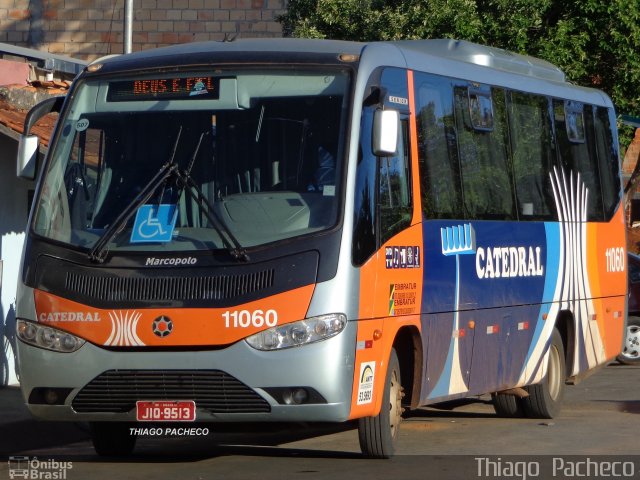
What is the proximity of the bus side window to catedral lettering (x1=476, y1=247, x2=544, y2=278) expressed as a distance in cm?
149

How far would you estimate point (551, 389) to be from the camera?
1398 centimetres

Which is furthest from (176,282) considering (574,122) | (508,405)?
(574,122)

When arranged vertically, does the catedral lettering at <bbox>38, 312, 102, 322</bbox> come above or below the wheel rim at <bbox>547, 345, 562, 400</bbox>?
above

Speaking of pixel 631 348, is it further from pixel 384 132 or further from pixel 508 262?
pixel 384 132

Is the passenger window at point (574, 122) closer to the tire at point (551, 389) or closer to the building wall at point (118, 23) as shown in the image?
the tire at point (551, 389)

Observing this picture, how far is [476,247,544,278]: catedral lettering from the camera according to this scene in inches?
469

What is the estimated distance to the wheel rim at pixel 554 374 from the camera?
14.0m

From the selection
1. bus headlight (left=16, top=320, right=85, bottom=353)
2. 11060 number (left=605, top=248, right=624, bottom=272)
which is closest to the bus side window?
bus headlight (left=16, top=320, right=85, bottom=353)

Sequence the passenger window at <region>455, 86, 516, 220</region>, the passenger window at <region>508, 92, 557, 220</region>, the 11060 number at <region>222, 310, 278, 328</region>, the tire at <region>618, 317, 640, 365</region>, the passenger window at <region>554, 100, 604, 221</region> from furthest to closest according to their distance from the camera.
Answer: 1. the tire at <region>618, 317, 640, 365</region>
2. the passenger window at <region>554, 100, 604, 221</region>
3. the passenger window at <region>508, 92, 557, 220</region>
4. the passenger window at <region>455, 86, 516, 220</region>
5. the 11060 number at <region>222, 310, 278, 328</region>

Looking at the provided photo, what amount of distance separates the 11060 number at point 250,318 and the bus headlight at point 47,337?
1.05m

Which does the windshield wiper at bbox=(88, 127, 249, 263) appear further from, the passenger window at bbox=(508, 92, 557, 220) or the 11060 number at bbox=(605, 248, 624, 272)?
the 11060 number at bbox=(605, 248, 624, 272)

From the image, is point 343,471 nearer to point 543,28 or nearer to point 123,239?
point 123,239

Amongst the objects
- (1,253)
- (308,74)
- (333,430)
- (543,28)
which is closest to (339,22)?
(543,28)

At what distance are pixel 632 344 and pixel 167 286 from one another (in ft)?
41.8
